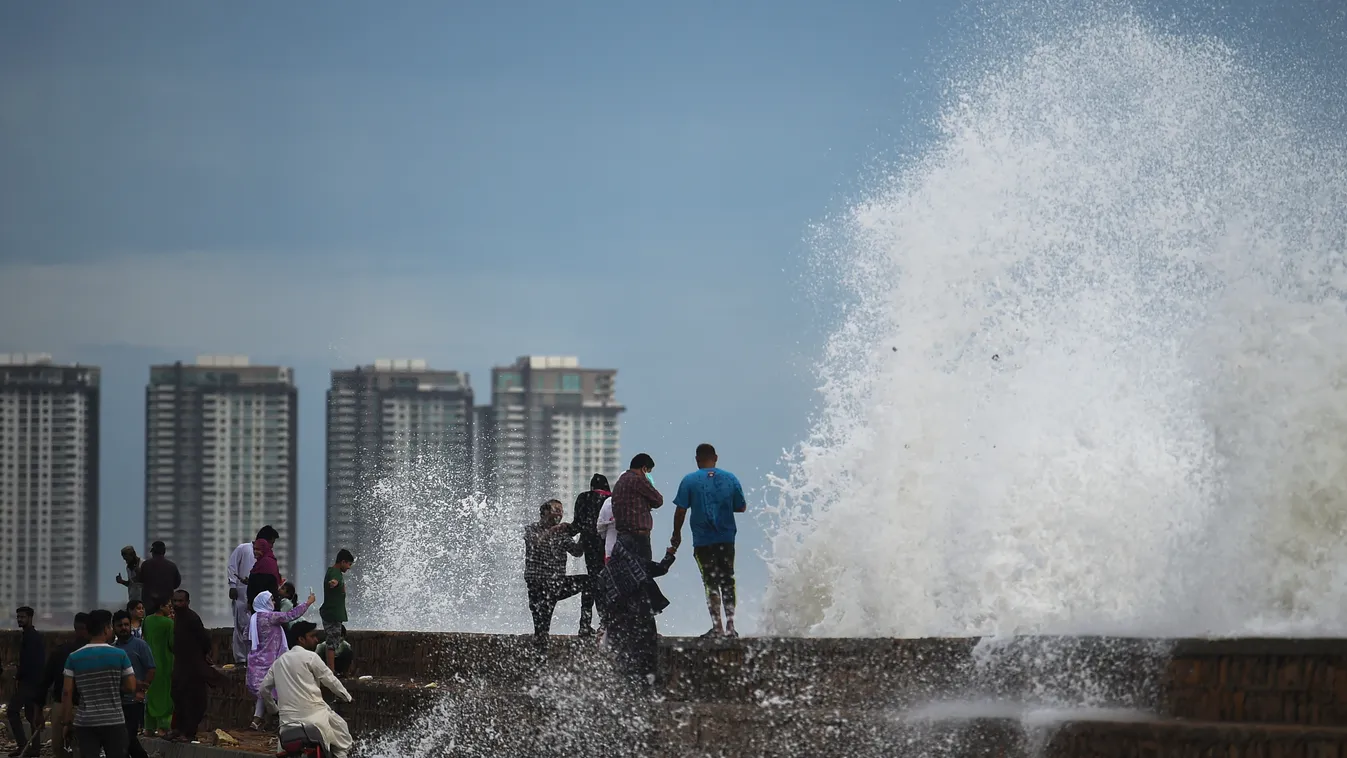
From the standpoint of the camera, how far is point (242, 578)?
14320mm

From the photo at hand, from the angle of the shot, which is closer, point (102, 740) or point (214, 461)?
point (102, 740)

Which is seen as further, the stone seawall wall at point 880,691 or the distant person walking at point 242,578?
the distant person walking at point 242,578

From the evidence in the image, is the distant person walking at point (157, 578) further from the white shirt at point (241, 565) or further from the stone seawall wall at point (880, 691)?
the stone seawall wall at point (880, 691)

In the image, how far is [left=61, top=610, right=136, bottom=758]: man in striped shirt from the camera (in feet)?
36.2

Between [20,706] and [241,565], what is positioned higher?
[241,565]

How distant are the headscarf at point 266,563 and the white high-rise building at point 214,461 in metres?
152

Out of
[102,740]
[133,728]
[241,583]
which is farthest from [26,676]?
[102,740]

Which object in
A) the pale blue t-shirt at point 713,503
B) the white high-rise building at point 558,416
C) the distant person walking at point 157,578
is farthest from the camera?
the white high-rise building at point 558,416

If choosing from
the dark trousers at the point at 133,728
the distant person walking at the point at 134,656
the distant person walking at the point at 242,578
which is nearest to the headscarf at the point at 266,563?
the distant person walking at the point at 242,578

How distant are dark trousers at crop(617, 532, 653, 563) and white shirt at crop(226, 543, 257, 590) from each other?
4660mm

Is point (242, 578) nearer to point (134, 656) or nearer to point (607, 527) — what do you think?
point (134, 656)

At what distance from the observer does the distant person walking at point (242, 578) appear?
14344 mm

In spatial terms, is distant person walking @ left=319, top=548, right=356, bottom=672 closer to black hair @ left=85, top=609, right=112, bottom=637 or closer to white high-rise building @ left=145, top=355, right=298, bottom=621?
black hair @ left=85, top=609, right=112, bottom=637

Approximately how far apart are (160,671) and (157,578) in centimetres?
142
